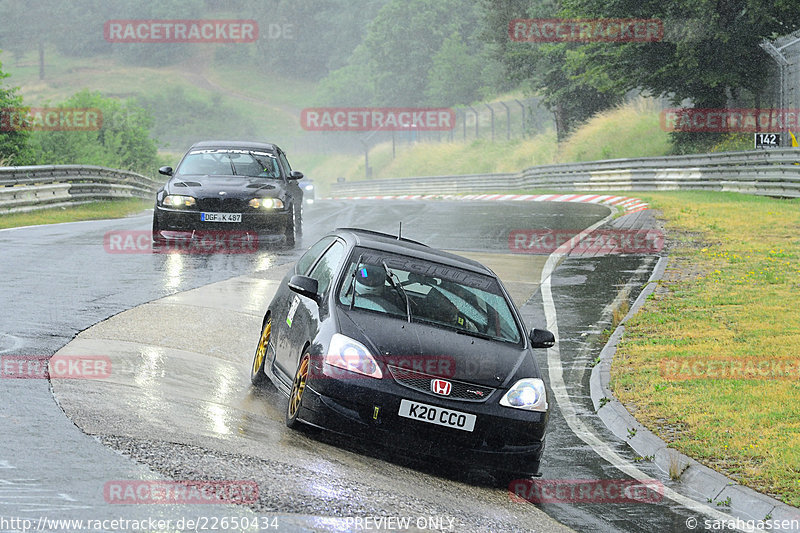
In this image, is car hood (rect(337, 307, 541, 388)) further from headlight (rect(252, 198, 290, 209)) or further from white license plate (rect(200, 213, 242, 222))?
headlight (rect(252, 198, 290, 209))

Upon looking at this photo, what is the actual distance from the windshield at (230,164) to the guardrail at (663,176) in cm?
1462

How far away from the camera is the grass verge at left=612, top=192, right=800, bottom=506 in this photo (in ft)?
26.6

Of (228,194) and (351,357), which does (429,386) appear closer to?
(351,357)

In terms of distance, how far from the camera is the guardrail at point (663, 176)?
28.4 meters

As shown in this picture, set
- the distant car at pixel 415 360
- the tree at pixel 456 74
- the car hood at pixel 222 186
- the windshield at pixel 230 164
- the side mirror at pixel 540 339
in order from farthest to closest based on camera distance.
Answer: the tree at pixel 456 74, the windshield at pixel 230 164, the car hood at pixel 222 186, the side mirror at pixel 540 339, the distant car at pixel 415 360

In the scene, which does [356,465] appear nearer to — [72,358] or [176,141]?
→ [72,358]

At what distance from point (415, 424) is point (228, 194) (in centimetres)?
1101

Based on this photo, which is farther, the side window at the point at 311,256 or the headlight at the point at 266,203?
the headlight at the point at 266,203

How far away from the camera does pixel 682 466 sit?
25.8 ft

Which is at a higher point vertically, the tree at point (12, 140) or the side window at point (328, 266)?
the tree at point (12, 140)

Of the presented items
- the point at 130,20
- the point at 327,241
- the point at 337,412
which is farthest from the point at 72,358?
the point at 130,20

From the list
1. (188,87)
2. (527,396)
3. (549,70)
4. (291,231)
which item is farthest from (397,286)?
(188,87)

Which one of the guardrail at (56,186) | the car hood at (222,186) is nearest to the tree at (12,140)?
the guardrail at (56,186)

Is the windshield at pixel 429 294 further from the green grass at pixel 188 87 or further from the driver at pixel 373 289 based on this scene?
the green grass at pixel 188 87
